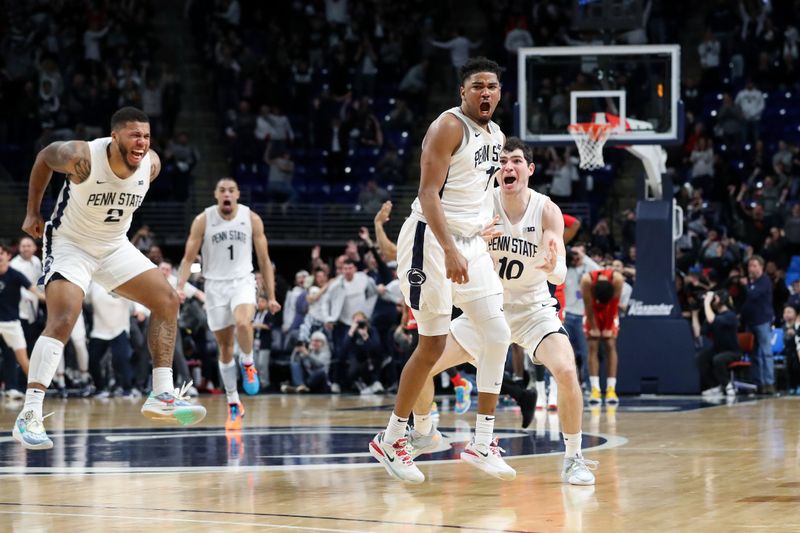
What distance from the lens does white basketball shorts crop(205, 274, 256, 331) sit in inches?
498

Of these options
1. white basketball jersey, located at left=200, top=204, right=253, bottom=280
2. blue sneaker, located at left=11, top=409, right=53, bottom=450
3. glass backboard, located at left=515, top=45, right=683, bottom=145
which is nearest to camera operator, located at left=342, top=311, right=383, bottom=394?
glass backboard, located at left=515, top=45, right=683, bottom=145

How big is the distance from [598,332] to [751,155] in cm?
815

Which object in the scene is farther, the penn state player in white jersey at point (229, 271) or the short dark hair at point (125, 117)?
the penn state player in white jersey at point (229, 271)

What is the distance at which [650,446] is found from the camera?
9961 mm

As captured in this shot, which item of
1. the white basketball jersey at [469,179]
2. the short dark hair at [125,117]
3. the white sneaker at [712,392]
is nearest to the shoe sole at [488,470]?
the white basketball jersey at [469,179]

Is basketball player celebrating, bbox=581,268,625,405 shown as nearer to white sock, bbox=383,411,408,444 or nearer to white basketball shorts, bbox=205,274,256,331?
white basketball shorts, bbox=205,274,256,331

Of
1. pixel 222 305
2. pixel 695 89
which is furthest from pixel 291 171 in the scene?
pixel 222 305

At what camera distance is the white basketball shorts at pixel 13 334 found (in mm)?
16797

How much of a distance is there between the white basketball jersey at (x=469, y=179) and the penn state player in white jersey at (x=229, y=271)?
5.08 meters

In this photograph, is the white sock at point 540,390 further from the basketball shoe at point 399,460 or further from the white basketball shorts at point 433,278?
the white basketball shorts at point 433,278

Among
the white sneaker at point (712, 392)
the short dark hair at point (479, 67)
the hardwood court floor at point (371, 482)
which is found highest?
the short dark hair at point (479, 67)

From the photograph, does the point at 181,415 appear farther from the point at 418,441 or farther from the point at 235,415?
the point at 235,415

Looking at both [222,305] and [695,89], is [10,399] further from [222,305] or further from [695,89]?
[695,89]

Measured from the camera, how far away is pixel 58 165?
28.0 feet
